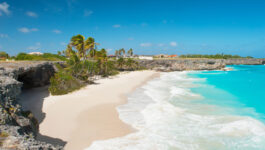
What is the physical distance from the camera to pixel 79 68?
2436 centimetres

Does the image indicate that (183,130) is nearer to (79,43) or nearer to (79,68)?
(79,68)

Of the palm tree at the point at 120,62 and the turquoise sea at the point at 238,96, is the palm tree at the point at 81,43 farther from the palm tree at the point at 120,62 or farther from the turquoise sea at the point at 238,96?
the turquoise sea at the point at 238,96

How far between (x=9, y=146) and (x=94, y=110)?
863 centimetres

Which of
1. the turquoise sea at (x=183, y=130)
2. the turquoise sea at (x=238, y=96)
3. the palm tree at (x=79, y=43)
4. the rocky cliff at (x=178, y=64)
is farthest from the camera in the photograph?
the rocky cliff at (x=178, y=64)

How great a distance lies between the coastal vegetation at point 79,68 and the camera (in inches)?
675

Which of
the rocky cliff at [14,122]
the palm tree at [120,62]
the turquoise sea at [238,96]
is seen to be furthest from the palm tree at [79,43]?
the turquoise sea at [238,96]

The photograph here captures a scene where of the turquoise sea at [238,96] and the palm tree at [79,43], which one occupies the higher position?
the palm tree at [79,43]

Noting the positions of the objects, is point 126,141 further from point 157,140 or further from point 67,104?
point 67,104

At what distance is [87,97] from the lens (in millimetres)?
15797

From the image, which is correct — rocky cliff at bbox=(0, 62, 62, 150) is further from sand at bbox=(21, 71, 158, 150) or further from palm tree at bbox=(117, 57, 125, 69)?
palm tree at bbox=(117, 57, 125, 69)

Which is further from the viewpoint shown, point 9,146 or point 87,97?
point 87,97

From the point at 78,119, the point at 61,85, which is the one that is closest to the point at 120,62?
the point at 61,85

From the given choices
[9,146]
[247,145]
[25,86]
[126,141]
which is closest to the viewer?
[9,146]

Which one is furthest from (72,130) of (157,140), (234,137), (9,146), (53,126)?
(234,137)
